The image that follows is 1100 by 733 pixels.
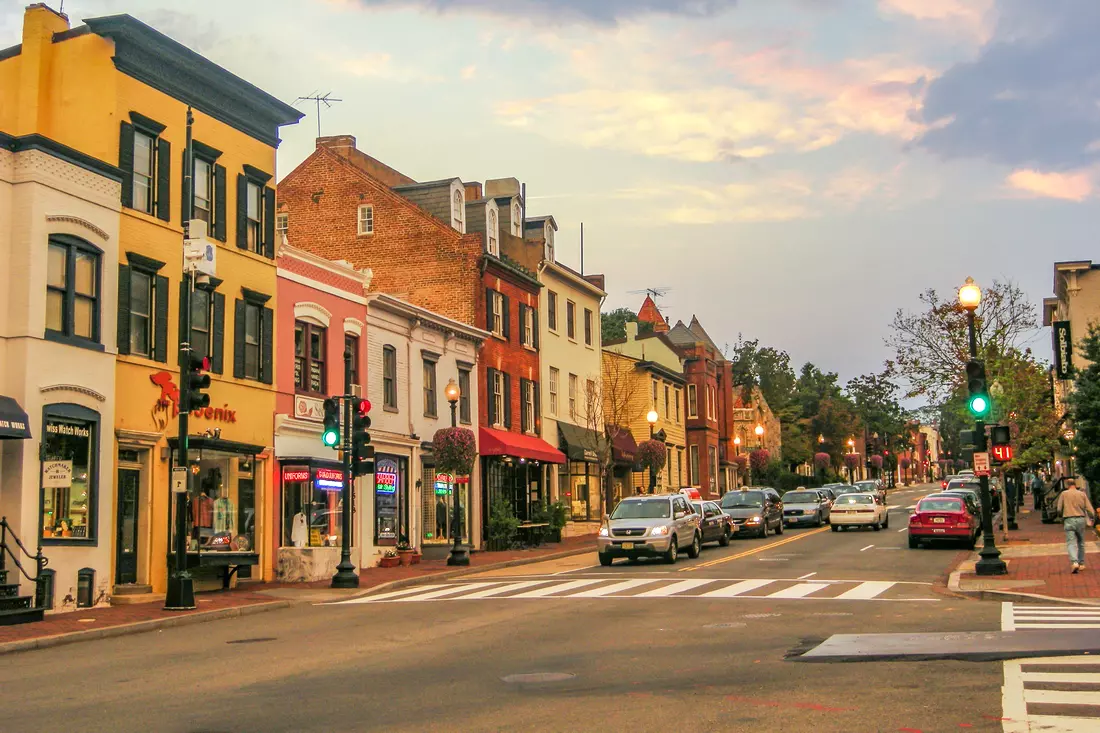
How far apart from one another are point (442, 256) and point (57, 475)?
2299cm

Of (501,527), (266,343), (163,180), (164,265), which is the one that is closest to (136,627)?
(164,265)

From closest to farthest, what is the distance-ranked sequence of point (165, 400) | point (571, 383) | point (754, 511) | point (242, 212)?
point (165, 400) < point (242, 212) < point (754, 511) < point (571, 383)

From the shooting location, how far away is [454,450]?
33.4 metres

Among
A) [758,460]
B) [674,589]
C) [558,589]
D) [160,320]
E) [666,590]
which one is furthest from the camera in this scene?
[758,460]

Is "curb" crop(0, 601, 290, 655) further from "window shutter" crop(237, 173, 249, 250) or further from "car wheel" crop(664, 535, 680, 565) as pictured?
"car wheel" crop(664, 535, 680, 565)

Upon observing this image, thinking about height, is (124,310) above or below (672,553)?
above

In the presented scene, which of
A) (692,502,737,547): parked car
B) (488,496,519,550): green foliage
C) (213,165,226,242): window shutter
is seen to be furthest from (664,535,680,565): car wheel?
(213,165,226,242): window shutter

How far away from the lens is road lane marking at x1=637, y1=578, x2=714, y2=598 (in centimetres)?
2102

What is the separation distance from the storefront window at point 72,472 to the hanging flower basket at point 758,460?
2399 inches

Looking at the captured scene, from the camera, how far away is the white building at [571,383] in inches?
1876

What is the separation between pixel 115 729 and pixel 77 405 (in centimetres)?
1366

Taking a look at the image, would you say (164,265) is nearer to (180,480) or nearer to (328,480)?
(180,480)

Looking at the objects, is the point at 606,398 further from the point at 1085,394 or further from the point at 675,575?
the point at 675,575

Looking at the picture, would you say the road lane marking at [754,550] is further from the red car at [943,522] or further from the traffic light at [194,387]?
the traffic light at [194,387]
